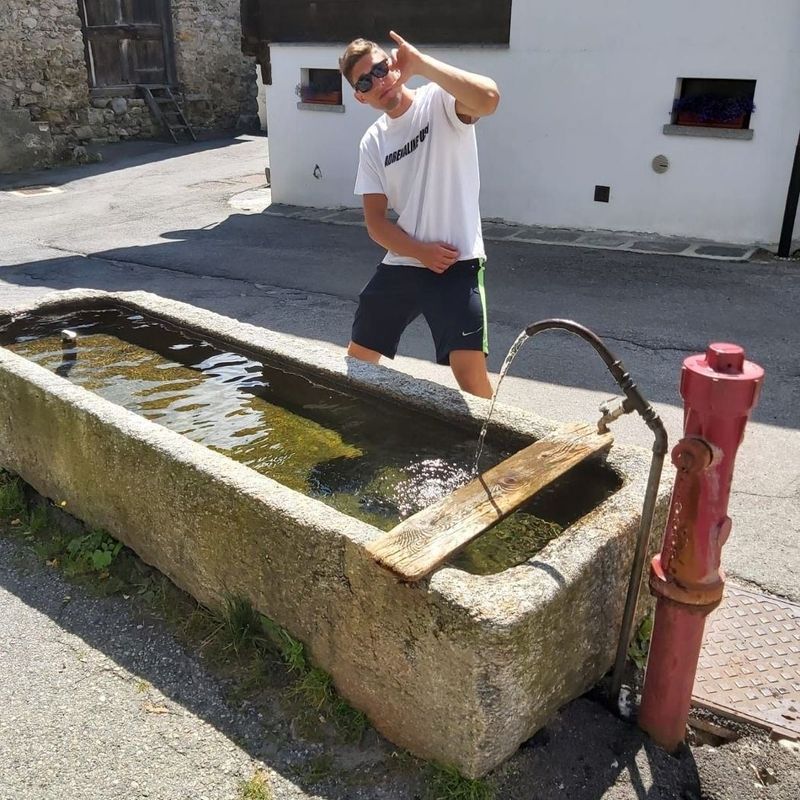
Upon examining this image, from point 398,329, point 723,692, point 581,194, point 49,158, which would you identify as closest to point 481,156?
point 581,194

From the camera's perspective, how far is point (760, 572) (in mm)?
3371

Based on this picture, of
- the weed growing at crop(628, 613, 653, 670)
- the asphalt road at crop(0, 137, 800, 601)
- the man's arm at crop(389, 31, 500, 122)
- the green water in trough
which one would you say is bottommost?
Answer: the asphalt road at crop(0, 137, 800, 601)

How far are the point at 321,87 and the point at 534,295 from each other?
18.7 ft

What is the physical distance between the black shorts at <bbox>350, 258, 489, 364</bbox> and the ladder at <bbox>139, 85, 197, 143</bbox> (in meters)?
15.9

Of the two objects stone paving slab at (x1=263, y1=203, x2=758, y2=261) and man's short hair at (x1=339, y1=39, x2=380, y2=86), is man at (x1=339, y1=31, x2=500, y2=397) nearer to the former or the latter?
man's short hair at (x1=339, y1=39, x2=380, y2=86)

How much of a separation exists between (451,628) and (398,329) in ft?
6.58

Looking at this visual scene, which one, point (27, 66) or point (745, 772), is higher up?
point (27, 66)

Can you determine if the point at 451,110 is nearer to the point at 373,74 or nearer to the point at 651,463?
the point at 373,74

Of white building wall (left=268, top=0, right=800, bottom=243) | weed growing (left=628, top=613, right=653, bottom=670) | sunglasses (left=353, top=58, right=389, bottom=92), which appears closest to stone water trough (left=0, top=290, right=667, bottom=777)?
weed growing (left=628, top=613, right=653, bottom=670)

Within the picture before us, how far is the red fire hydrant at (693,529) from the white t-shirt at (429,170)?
162cm

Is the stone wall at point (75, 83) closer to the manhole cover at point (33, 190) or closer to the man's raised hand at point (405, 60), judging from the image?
the manhole cover at point (33, 190)

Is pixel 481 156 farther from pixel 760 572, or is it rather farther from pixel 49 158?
pixel 49 158

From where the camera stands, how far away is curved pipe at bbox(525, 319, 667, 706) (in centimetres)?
232

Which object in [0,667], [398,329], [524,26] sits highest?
[524,26]
